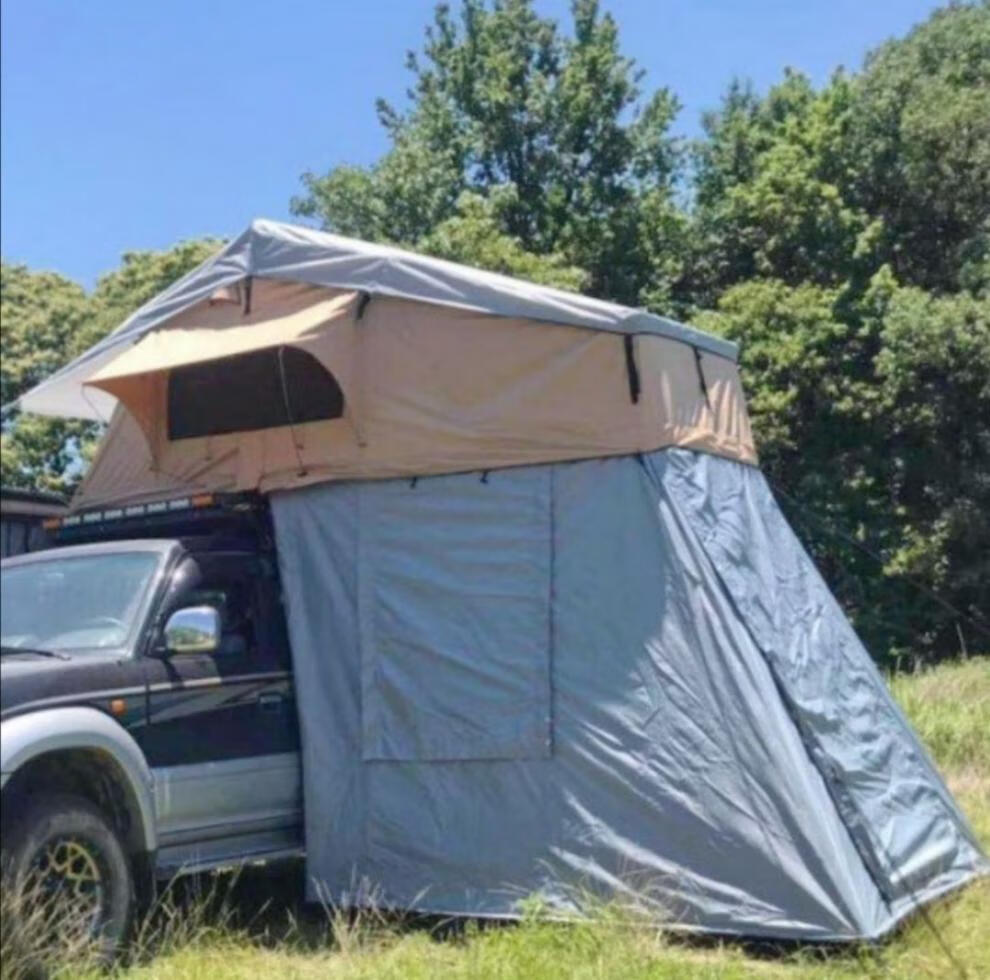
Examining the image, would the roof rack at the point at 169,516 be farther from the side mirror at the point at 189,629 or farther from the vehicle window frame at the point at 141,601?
the side mirror at the point at 189,629

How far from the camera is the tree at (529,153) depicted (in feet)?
73.1

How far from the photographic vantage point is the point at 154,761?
245 inches

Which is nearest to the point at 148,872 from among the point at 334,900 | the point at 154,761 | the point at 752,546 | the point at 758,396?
the point at 154,761

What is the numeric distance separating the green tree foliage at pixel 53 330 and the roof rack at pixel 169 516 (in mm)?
15258

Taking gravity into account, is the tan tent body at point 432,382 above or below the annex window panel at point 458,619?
above

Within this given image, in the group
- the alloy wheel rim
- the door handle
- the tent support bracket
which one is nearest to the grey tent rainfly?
the tent support bracket

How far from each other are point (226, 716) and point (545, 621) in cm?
158

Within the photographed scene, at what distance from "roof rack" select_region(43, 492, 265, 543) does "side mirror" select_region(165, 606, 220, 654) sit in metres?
0.93

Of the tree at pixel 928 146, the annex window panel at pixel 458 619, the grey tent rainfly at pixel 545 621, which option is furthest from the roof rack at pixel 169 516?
the tree at pixel 928 146

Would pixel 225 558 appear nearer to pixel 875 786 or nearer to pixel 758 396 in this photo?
pixel 875 786

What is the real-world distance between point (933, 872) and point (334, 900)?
287 centimetres

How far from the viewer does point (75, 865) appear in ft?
18.9

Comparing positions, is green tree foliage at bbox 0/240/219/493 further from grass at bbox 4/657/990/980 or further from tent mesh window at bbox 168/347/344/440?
grass at bbox 4/657/990/980

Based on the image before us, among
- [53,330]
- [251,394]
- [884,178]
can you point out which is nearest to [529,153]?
[884,178]
